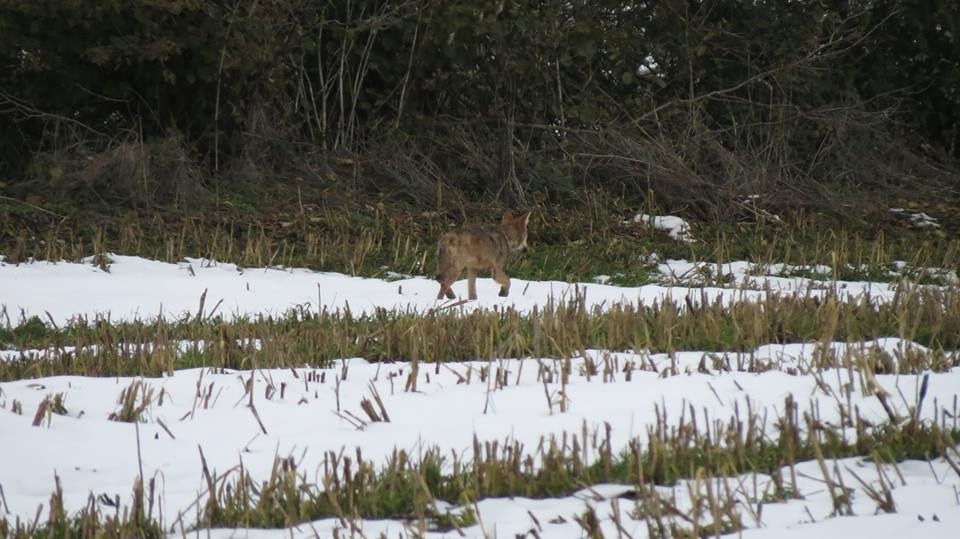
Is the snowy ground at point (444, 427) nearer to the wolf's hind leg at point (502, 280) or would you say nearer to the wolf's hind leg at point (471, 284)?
the wolf's hind leg at point (471, 284)

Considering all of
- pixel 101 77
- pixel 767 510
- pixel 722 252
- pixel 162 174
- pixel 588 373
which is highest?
pixel 101 77

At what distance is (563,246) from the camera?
14.7 metres

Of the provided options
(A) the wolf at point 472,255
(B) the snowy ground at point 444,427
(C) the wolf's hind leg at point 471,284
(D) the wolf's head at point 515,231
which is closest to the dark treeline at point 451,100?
(D) the wolf's head at point 515,231

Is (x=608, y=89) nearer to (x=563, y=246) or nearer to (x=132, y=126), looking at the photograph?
(x=563, y=246)

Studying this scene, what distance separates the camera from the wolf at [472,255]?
→ 1119 cm

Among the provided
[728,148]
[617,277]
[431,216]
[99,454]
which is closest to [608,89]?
[728,148]

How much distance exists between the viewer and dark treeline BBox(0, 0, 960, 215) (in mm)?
15625

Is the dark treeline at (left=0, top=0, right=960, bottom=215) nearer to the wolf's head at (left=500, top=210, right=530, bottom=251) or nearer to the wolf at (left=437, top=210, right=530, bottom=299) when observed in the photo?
the wolf's head at (left=500, top=210, right=530, bottom=251)

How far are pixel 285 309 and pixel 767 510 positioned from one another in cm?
699

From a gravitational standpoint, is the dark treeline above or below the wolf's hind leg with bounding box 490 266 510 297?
above

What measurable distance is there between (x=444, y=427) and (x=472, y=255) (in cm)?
562

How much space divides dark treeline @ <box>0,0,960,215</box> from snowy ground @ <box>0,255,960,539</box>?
8.53 m

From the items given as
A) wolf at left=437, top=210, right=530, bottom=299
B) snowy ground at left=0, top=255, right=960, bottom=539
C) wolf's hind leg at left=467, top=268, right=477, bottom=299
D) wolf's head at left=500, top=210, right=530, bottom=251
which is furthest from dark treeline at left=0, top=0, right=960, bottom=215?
snowy ground at left=0, top=255, right=960, bottom=539

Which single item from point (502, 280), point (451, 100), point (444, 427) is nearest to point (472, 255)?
point (502, 280)
